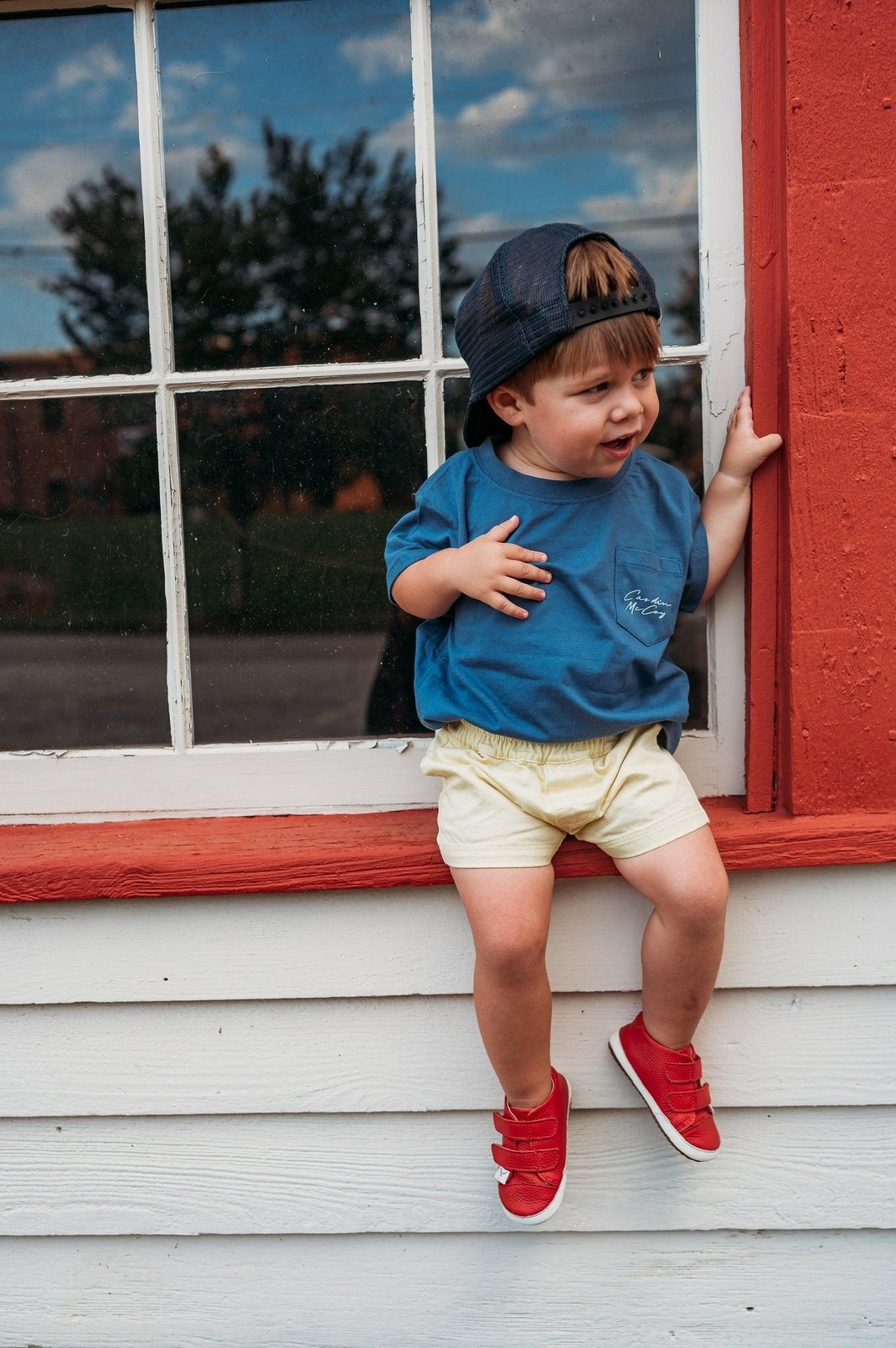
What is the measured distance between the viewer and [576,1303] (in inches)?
65.1

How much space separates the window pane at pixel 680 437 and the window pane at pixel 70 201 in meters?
0.48

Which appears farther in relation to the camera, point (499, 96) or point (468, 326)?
point (499, 96)

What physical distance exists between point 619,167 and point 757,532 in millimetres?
574

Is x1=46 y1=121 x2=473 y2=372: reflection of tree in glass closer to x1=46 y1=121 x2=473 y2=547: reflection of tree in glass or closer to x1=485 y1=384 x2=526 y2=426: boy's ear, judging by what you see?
x1=46 y1=121 x2=473 y2=547: reflection of tree in glass

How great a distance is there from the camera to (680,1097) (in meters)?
1.50

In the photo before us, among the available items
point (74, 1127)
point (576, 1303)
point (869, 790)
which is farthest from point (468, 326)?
point (576, 1303)

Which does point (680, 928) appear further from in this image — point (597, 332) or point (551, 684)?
point (597, 332)

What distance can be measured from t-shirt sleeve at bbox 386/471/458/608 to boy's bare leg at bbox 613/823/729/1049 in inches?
19.2

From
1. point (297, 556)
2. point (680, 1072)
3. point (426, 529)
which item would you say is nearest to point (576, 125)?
point (426, 529)

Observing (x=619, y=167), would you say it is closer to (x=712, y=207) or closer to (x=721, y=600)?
(x=712, y=207)

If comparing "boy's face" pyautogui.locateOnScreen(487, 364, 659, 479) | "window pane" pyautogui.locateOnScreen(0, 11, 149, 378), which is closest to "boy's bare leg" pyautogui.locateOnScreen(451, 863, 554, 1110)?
"boy's face" pyautogui.locateOnScreen(487, 364, 659, 479)

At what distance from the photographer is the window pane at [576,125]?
1599 mm

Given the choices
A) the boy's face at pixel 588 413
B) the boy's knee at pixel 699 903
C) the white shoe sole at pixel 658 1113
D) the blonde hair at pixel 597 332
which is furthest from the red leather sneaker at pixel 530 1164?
the blonde hair at pixel 597 332

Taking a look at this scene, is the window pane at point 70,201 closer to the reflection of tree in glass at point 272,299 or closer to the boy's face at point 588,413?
the reflection of tree in glass at point 272,299
